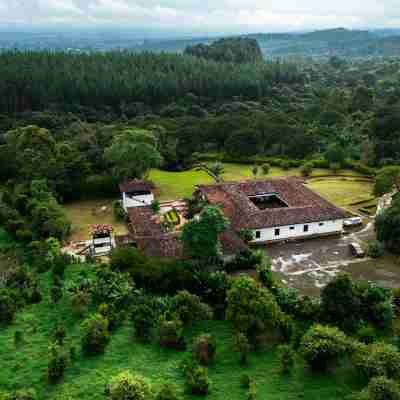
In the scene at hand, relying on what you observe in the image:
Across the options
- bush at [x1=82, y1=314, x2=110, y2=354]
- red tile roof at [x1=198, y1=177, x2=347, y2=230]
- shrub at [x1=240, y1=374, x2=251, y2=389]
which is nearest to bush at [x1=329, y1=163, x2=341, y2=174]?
red tile roof at [x1=198, y1=177, x2=347, y2=230]

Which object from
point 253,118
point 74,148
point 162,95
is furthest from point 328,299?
point 162,95

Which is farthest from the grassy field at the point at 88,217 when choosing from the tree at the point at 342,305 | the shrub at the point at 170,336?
the tree at the point at 342,305

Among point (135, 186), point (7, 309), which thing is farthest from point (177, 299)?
point (135, 186)

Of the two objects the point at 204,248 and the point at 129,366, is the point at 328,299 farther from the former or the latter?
the point at 129,366

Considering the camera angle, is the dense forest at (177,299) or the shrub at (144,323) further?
the shrub at (144,323)

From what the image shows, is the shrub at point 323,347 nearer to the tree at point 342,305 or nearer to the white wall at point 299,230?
the tree at point 342,305

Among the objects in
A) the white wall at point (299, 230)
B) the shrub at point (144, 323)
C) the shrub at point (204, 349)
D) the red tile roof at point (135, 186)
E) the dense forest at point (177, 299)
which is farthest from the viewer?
the red tile roof at point (135, 186)

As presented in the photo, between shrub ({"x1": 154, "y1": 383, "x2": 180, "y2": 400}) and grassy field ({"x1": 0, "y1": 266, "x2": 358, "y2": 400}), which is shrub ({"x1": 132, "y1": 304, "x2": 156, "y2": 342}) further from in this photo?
shrub ({"x1": 154, "y1": 383, "x2": 180, "y2": 400})
